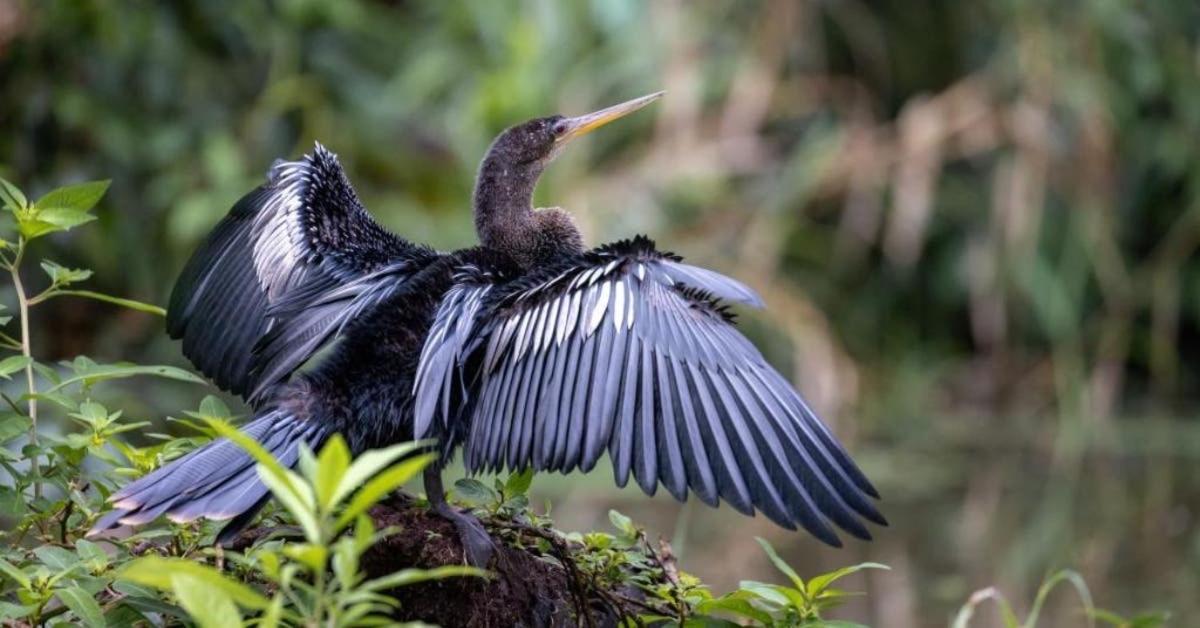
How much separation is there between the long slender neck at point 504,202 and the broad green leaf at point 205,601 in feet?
5.02

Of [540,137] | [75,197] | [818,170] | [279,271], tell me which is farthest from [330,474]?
[818,170]

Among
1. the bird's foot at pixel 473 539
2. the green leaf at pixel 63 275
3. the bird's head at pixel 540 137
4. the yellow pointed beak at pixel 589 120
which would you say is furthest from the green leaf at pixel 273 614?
the yellow pointed beak at pixel 589 120

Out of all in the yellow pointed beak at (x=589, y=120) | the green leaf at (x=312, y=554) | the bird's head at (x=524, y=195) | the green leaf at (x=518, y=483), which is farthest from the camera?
the yellow pointed beak at (x=589, y=120)

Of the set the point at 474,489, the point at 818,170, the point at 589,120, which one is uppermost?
the point at 818,170

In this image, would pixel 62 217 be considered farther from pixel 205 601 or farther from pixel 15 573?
pixel 205 601

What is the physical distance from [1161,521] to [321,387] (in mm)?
4268

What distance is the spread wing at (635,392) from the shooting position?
2268 millimetres

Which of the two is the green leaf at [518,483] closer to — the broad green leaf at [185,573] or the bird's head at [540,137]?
the broad green leaf at [185,573]

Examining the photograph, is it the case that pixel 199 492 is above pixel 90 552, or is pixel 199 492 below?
above

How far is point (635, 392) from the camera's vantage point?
2.41 m

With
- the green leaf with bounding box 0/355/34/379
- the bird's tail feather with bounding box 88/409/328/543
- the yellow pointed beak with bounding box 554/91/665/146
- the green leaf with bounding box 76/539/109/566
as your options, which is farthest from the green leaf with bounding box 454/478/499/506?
the yellow pointed beak with bounding box 554/91/665/146

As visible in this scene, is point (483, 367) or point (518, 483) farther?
point (483, 367)

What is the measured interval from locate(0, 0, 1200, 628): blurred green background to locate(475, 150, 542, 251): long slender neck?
2.86 meters

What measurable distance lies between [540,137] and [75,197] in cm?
128
